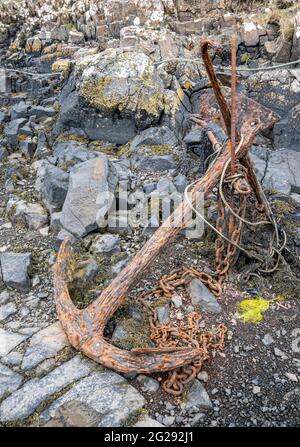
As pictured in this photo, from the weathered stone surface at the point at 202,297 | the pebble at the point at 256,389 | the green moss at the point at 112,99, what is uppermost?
the green moss at the point at 112,99

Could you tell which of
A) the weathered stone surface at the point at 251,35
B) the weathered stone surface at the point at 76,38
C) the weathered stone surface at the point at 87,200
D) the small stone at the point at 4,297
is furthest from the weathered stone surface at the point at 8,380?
the weathered stone surface at the point at 76,38

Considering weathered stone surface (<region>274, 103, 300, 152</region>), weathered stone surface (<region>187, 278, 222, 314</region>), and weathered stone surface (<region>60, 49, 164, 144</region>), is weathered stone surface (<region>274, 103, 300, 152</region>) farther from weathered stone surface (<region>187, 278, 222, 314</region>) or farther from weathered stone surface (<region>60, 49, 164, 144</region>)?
weathered stone surface (<region>187, 278, 222, 314</region>)

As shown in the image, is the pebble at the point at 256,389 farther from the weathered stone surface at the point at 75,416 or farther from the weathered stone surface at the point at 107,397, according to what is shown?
the weathered stone surface at the point at 75,416

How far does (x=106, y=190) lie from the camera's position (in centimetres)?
512

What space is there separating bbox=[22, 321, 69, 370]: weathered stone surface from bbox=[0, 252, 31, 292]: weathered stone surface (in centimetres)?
74

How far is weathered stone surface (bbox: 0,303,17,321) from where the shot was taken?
409cm

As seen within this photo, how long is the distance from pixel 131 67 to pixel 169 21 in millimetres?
2987

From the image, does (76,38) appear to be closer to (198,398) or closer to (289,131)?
(289,131)

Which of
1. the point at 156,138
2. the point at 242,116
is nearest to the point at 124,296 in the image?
the point at 242,116

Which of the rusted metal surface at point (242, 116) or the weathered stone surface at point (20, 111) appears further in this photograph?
the weathered stone surface at point (20, 111)

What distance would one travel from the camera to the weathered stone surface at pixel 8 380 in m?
3.25

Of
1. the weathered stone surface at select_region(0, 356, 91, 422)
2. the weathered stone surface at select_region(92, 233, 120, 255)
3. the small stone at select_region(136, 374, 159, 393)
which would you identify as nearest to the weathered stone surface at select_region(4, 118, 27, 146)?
the weathered stone surface at select_region(92, 233, 120, 255)

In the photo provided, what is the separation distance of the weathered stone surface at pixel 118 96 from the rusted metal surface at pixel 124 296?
2.76 metres

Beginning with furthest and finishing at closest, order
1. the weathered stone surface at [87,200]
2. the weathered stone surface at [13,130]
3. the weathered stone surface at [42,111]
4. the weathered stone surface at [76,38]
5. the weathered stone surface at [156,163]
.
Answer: the weathered stone surface at [76,38]
the weathered stone surface at [42,111]
the weathered stone surface at [13,130]
the weathered stone surface at [156,163]
the weathered stone surface at [87,200]
